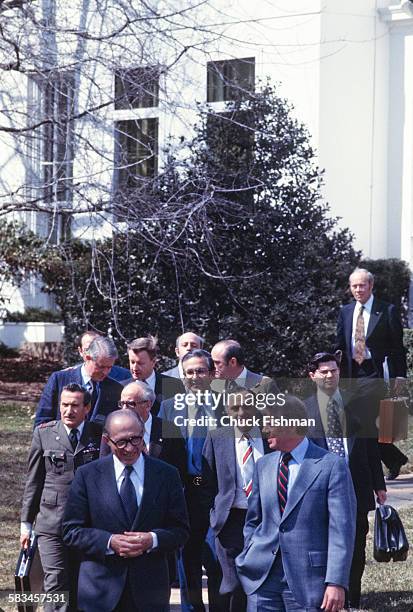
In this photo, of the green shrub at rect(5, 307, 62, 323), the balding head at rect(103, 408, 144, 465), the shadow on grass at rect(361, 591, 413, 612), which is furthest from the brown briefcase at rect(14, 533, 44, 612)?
the green shrub at rect(5, 307, 62, 323)

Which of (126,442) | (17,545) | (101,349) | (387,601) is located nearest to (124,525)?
(126,442)

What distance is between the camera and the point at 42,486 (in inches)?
240

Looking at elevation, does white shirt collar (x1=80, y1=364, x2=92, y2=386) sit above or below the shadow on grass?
above

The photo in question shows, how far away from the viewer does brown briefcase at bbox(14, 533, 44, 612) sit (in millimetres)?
6012

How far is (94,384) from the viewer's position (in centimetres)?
672

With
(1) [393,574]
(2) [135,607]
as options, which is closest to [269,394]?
(2) [135,607]

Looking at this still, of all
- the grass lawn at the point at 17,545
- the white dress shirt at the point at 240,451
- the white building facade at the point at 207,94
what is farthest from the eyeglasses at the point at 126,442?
the white building facade at the point at 207,94

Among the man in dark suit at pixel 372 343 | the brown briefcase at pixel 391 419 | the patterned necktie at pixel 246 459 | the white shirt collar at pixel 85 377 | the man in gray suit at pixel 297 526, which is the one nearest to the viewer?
the man in gray suit at pixel 297 526

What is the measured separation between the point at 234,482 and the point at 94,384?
45.2 inches

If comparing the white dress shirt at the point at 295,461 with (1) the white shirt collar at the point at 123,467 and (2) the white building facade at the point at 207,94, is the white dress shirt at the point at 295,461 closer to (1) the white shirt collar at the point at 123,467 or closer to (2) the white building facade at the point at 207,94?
(1) the white shirt collar at the point at 123,467

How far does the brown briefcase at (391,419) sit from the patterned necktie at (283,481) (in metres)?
3.15

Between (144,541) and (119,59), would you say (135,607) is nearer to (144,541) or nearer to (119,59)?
(144,541)

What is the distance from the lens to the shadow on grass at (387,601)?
6.93m

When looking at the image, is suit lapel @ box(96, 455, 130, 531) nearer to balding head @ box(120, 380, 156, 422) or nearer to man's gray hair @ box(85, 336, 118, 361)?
balding head @ box(120, 380, 156, 422)
